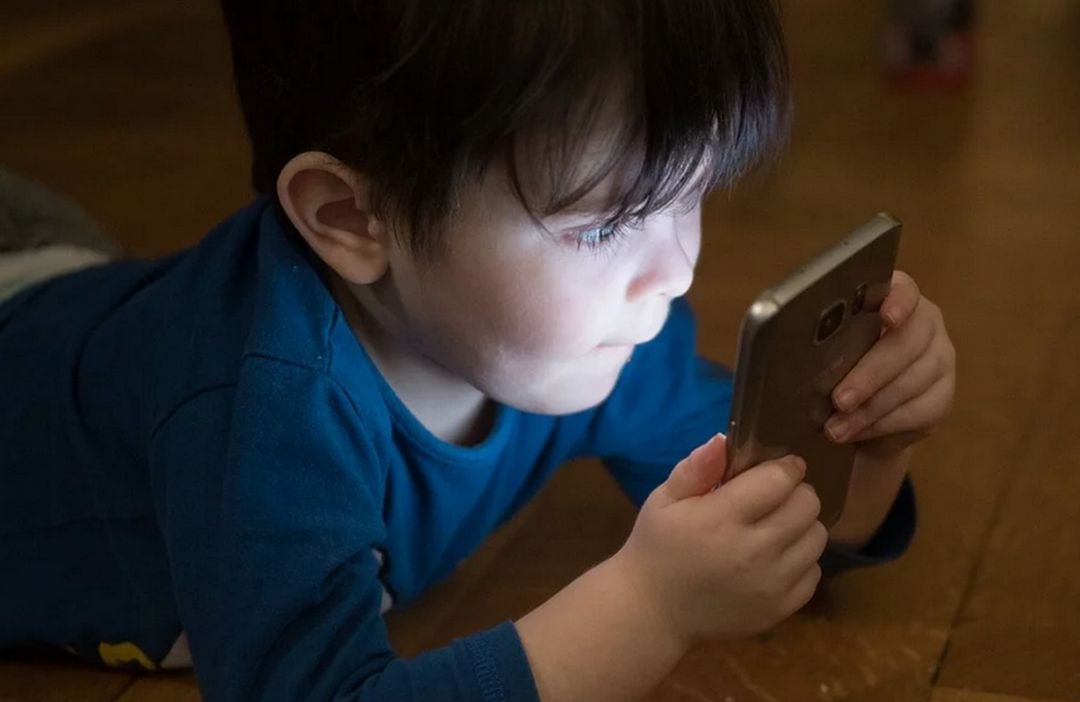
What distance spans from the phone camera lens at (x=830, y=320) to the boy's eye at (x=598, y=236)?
9 cm

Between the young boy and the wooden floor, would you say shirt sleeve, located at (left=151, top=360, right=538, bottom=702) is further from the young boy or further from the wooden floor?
the wooden floor

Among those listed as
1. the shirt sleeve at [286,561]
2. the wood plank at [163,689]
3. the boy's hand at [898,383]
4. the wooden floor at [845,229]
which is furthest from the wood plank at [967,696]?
the wood plank at [163,689]

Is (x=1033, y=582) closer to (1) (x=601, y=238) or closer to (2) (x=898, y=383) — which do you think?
(2) (x=898, y=383)

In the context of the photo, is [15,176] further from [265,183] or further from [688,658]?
[688,658]

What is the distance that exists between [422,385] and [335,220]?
4.5 inches

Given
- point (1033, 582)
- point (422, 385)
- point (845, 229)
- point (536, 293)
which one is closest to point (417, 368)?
point (422, 385)

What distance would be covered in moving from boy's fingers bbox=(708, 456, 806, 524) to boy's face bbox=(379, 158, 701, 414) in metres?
0.10

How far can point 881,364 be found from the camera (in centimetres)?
62

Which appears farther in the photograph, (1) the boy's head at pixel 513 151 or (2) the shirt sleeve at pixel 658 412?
(2) the shirt sleeve at pixel 658 412

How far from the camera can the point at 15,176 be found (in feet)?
3.24

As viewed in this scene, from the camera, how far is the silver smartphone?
51cm

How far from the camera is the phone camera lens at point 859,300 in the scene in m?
0.56

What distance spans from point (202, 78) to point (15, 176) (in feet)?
2.48

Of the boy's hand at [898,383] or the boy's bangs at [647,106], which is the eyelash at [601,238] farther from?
the boy's hand at [898,383]
